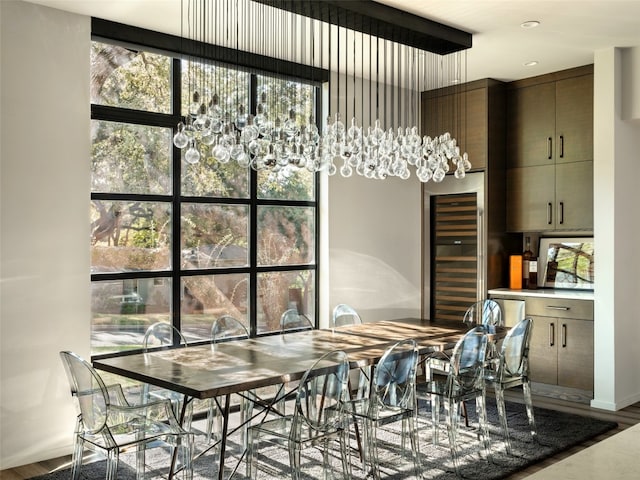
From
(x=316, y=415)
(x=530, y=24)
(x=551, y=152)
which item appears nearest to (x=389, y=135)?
(x=530, y=24)

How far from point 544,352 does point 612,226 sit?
126 cm

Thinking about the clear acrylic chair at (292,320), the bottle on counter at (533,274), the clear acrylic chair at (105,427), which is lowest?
the clear acrylic chair at (105,427)

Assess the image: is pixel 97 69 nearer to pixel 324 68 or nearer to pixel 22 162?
pixel 22 162

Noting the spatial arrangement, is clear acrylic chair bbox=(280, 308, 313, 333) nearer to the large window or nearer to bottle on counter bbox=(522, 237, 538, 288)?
the large window

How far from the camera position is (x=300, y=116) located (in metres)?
5.76

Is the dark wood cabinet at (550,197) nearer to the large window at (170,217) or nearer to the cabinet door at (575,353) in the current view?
the cabinet door at (575,353)

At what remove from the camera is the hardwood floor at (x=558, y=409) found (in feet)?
12.5

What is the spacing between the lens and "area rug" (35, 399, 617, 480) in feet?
12.4

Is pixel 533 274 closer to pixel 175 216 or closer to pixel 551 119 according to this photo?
pixel 551 119

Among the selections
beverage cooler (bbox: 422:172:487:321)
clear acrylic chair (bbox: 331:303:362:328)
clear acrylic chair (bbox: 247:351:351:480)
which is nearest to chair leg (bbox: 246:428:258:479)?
clear acrylic chair (bbox: 247:351:351:480)

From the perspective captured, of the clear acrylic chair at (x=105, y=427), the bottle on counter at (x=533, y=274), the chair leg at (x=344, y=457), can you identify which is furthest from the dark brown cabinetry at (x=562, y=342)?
the clear acrylic chair at (x=105, y=427)

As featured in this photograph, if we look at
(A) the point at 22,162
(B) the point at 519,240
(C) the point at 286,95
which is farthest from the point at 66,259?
(B) the point at 519,240

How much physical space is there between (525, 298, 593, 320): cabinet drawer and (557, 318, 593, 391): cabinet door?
0.17ft

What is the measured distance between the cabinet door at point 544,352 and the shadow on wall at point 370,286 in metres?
1.30
